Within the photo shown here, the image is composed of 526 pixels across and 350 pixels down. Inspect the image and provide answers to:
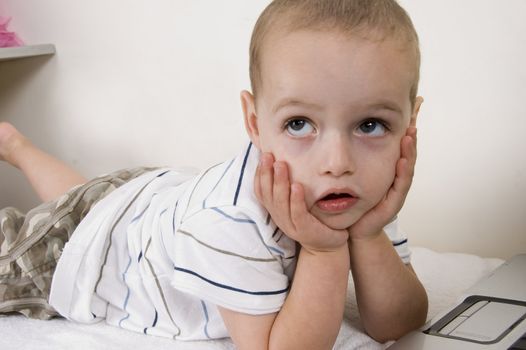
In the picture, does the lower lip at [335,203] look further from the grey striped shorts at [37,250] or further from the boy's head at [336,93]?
the grey striped shorts at [37,250]

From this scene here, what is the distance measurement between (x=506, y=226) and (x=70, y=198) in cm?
73

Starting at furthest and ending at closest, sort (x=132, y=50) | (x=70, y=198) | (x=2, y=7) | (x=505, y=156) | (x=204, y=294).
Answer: (x=2, y=7) < (x=132, y=50) < (x=505, y=156) < (x=70, y=198) < (x=204, y=294)

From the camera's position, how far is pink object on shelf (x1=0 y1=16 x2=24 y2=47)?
5.57 feet

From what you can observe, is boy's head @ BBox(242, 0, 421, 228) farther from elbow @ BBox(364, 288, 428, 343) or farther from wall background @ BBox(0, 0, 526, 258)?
wall background @ BBox(0, 0, 526, 258)

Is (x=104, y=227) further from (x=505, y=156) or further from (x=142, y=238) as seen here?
(x=505, y=156)

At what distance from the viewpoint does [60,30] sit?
1.71 metres

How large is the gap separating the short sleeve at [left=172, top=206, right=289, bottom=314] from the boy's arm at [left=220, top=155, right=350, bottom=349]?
20 millimetres

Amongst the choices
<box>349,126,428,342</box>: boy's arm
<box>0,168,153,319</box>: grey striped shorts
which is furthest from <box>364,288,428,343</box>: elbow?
<box>0,168,153,319</box>: grey striped shorts

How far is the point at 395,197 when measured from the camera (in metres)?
0.82

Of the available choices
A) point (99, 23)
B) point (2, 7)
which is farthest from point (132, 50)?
point (2, 7)

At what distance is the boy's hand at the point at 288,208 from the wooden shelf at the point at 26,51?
99cm

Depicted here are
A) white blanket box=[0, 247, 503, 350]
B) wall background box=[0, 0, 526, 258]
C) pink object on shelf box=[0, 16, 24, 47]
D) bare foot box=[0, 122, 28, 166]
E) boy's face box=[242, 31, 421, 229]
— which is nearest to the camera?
boy's face box=[242, 31, 421, 229]

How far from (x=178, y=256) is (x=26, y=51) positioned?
97 centimetres

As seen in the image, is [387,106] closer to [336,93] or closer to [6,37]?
[336,93]
